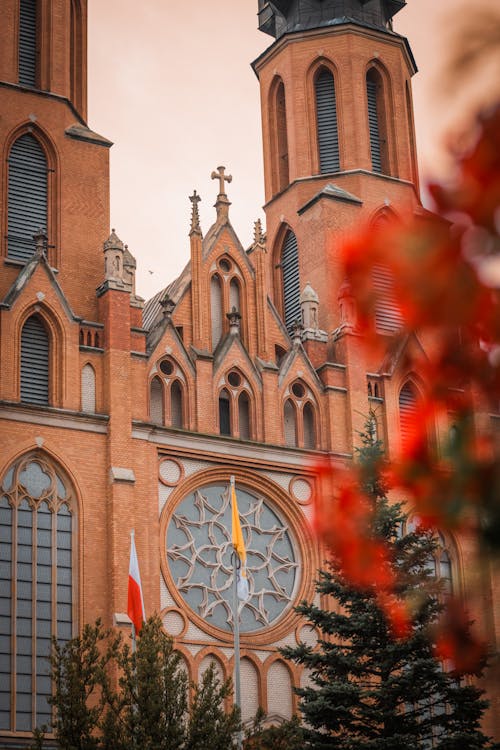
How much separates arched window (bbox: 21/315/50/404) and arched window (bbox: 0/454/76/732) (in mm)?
1652

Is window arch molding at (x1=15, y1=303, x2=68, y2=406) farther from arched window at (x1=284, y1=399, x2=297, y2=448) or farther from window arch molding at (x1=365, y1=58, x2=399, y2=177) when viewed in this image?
window arch molding at (x1=365, y1=58, x2=399, y2=177)

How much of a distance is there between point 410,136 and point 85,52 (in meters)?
10.8

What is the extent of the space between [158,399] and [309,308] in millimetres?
5756

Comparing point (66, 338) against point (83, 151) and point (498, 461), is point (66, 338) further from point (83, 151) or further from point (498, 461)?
point (498, 461)

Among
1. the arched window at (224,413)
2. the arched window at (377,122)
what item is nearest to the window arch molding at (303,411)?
the arched window at (224,413)

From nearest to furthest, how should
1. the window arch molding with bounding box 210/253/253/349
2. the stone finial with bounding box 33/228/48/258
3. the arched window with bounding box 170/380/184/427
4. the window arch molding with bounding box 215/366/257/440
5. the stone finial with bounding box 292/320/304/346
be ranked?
the stone finial with bounding box 33/228/48/258, the arched window with bounding box 170/380/184/427, the window arch molding with bounding box 215/366/257/440, the window arch molding with bounding box 210/253/253/349, the stone finial with bounding box 292/320/304/346

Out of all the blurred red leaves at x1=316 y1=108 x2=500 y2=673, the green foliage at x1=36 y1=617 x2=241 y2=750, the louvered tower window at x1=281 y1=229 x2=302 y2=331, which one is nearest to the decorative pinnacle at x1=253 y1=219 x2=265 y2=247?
the louvered tower window at x1=281 y1=229 x2=302 y2=331

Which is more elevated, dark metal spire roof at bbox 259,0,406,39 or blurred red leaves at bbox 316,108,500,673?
dark metal spire roof at bbox 259,0,406,39

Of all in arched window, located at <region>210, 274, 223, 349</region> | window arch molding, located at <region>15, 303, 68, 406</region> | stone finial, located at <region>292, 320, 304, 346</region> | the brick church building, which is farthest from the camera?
stone finial, located at <region>292, 320, 304, 346</region>

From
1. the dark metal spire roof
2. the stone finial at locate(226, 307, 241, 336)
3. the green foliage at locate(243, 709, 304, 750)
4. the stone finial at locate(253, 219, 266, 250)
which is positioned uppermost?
the dark metal spire roof

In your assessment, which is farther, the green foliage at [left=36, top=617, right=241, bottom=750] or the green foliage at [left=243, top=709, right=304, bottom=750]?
the green foliage at [left=243, top=709, right=304, bottom=750]

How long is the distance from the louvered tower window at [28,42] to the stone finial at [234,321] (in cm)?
848

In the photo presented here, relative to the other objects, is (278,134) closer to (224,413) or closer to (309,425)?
(309,425)

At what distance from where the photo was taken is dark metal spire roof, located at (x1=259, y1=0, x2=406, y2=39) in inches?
1672
